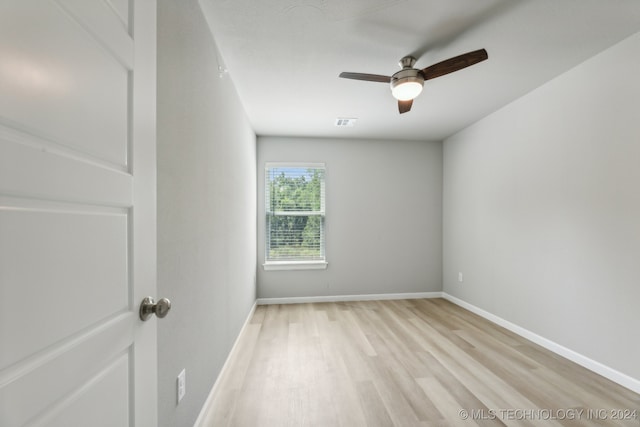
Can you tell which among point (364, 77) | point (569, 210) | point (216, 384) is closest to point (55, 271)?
point (216, 384)

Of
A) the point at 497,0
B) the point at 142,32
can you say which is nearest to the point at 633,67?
the point at 497,0

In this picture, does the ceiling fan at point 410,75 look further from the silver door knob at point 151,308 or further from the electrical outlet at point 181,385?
the electrical outlet at point 181,385

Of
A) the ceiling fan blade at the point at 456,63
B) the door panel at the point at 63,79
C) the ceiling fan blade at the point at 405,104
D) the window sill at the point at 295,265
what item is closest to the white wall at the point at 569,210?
Answer: the ceiling fan blade at the point at 456,63

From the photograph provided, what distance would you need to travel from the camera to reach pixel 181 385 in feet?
4.49

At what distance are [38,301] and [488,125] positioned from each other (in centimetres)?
412

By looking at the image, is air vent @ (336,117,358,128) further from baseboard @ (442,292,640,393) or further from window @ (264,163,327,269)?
baseboard @ (442,292,640,393)

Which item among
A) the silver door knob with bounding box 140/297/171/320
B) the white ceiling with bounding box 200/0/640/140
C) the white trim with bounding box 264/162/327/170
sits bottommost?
the silver door knob with bounding box 140/297/171/320

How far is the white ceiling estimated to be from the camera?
1.71 meters

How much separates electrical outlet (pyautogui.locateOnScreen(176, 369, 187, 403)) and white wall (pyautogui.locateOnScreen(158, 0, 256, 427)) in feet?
0.12

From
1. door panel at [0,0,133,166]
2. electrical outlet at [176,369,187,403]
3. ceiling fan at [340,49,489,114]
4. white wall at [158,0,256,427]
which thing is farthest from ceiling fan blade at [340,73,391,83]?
electrical outlet at [176,369,187,403]

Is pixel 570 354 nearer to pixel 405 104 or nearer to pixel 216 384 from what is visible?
pixel 405 104

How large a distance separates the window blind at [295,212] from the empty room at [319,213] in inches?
1.2

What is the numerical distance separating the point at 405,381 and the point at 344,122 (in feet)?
9.58

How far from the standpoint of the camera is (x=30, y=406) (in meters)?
0.46
